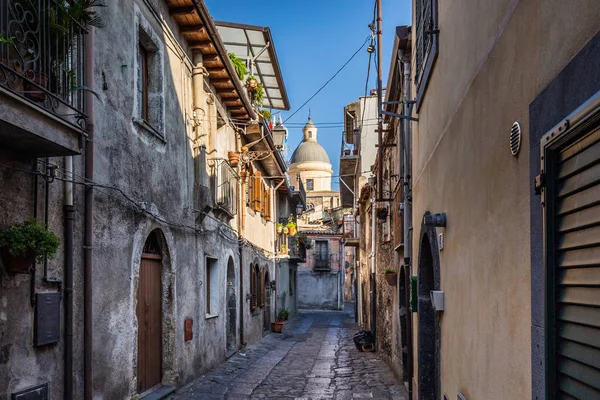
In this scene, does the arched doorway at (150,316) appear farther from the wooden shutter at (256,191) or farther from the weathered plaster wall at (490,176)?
the wooden shutter at (256,191)

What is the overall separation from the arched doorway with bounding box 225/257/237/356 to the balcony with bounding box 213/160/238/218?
1429 mm

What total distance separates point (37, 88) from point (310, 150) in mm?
64007

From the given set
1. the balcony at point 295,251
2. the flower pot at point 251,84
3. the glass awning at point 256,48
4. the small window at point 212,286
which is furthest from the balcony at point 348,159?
the small window at point 212,286

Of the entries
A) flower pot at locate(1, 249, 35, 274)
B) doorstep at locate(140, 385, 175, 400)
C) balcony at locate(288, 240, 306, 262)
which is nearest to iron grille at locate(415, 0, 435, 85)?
flower pot at locate(1, 249, 35, 274)

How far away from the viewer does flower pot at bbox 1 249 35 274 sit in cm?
489

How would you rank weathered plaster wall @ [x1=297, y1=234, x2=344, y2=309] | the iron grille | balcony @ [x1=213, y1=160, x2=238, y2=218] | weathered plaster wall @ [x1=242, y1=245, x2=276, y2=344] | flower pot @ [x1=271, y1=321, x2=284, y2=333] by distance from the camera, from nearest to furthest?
the iron grille
balcony @ [x1=213, y1=160, x2=238, y2=218]
weathered plaster wall @ [x1=242, y1=245, x2=276, y2=344]
flower pot @ [x1=271, y1=321, x2=284, y2=333]
weathered plaster wall @ [x1=297, y1=234, x2=344, y2=309]

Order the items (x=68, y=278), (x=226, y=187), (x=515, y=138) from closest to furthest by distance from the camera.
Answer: (x=515, y=138)
(x=68, y=278)
(x=226, y=187)

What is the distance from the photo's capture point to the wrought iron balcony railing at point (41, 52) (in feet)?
15.1

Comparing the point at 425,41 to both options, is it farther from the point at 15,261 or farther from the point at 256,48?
the point at 256,48

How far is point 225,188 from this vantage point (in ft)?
43.8

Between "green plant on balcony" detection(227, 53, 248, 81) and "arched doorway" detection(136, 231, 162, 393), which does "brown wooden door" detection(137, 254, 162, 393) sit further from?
"green plant on balcony" detection(227, 53, 248, 81)

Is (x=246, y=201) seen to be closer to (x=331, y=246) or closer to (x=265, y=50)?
(x=265, y=50)

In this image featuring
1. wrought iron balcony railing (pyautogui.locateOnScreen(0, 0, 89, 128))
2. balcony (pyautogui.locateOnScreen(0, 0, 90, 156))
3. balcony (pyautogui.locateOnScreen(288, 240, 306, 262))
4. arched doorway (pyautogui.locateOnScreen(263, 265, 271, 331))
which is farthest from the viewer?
balcony (pyautogui.locateOnScreen(288, 240, 306, 262))

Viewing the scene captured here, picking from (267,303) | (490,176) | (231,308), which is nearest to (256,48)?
(231,308)
